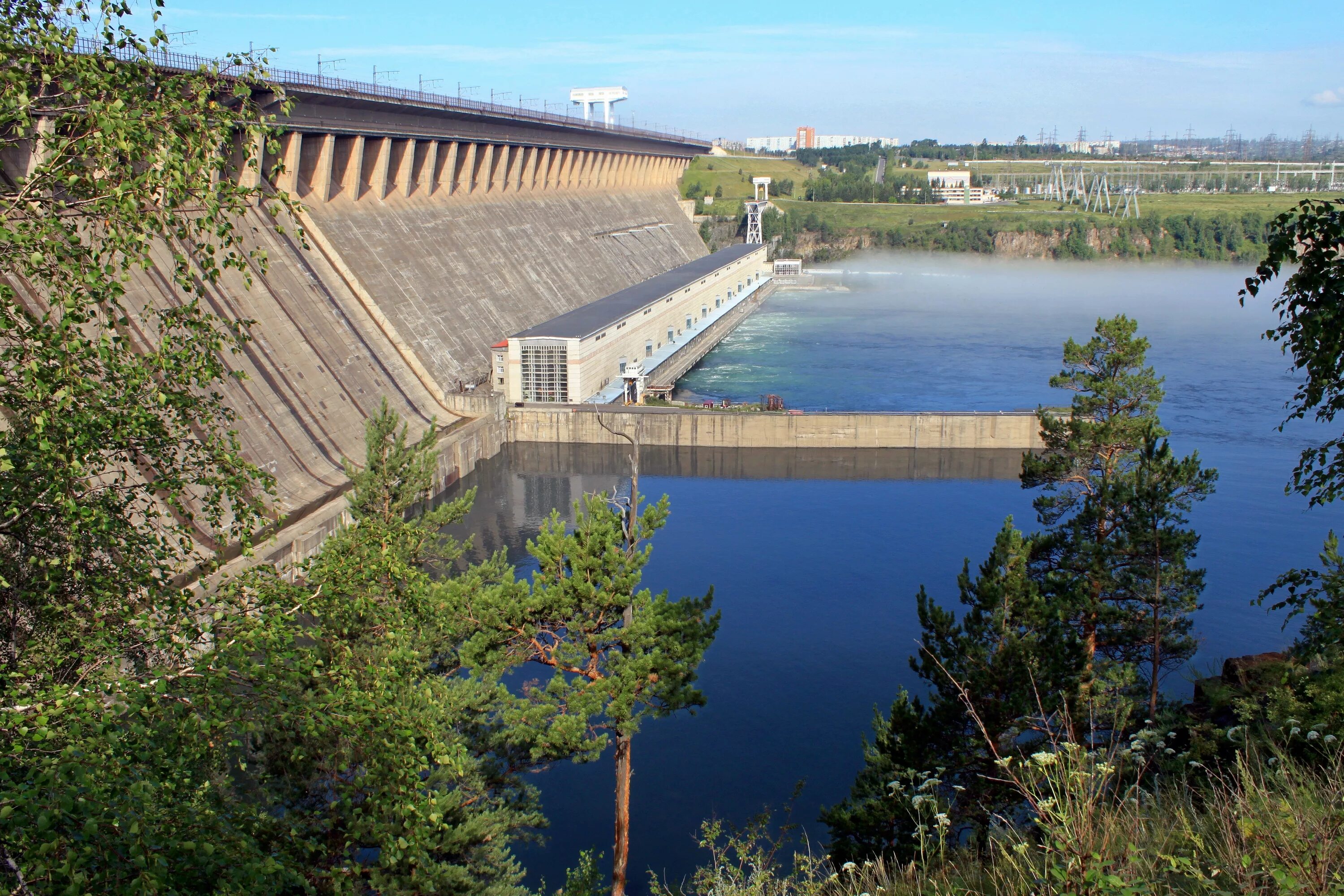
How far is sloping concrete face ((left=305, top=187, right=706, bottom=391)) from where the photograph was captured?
2614 centimetres

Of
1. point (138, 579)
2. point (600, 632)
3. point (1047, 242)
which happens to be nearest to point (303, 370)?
point (600, 632)

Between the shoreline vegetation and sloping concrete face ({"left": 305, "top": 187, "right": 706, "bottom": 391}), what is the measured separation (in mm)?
32140

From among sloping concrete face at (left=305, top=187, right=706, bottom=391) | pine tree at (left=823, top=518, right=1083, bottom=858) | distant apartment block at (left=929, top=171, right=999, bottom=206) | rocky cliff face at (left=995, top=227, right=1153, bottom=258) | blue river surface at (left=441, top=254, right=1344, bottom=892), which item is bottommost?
blue river surface at (left=441, top=254, right=1344, bottom=892)

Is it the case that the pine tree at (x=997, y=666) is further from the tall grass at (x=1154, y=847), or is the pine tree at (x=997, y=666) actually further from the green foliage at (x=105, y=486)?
the green foliage at (x=105, y=486)

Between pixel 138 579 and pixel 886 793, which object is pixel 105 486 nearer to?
pixel 138 579

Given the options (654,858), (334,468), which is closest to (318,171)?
(334,468)

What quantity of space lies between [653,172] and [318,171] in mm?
34053

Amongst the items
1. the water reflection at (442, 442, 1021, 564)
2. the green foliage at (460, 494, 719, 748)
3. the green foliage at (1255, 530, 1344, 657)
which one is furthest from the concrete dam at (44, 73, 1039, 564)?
the green foliage at (1255, 530, 1344, 657)

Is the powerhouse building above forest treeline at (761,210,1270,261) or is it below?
below

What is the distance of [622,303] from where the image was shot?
34.8 meters

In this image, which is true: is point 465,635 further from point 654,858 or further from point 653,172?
point 653,172

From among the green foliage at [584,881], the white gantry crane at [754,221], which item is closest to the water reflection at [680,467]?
the green foliage at [584,881]

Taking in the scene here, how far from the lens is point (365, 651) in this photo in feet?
23.6

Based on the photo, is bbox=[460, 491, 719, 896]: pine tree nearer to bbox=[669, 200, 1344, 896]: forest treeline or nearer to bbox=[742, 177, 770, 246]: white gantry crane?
bbox=[669, 200, 1344, 896]: forest treeline
